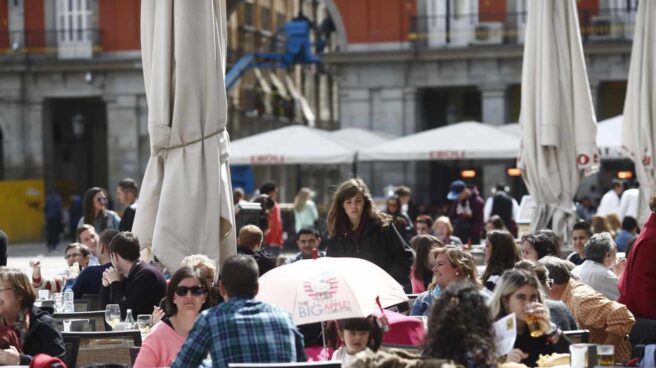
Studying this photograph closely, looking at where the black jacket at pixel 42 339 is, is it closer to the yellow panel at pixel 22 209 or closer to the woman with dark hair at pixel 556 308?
the woman with dark hair at pixel 556 308

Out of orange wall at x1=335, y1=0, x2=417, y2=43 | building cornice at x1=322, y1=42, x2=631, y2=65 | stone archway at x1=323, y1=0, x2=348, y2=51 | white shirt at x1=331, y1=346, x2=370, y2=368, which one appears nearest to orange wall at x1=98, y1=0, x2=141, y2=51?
stone archway at x1=323, y1=0, x2=348, y2=51

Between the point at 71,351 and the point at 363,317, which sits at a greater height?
the point at 363,317

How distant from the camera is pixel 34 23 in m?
46.3

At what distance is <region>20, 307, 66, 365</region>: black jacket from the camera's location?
30.1 ft

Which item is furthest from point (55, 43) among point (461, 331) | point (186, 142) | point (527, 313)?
point (461, 331)

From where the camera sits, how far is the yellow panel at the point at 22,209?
44.0 meters

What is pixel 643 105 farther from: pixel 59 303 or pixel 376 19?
pixel 376 19

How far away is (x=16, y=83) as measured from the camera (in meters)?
45.8

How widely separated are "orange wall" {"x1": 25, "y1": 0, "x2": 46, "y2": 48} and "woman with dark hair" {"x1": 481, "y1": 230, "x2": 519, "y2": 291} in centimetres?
3636

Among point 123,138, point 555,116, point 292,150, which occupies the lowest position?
point 123,138

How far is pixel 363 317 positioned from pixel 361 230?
376 centimetres

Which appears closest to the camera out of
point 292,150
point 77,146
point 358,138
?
point 292,150

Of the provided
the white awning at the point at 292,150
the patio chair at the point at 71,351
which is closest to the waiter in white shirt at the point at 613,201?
the white awning at the point at 292,150

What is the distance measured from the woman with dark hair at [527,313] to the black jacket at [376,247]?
146 inches
